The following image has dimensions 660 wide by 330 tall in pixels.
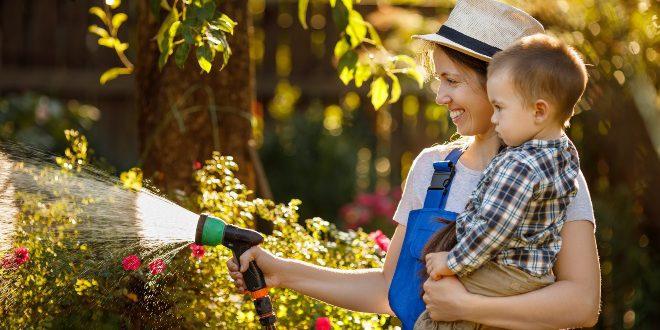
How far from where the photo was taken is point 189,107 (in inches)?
160

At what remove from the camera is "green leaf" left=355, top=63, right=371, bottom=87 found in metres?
3.67

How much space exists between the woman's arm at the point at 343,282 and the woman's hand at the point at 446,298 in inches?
13.3

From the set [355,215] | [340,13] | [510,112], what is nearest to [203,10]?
[340,13]

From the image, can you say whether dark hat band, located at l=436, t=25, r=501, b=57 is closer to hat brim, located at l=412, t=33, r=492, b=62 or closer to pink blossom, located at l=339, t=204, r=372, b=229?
hat brim, located at l=412, t=33, r=492, b=62

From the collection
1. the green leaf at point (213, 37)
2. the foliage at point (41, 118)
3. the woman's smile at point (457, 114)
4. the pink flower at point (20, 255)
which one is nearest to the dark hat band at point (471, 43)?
the woman's smile at point (457, 114)

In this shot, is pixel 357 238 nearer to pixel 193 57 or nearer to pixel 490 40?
pixel 193 57

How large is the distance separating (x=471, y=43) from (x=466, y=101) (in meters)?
0.14

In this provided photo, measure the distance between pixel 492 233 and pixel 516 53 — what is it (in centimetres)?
38

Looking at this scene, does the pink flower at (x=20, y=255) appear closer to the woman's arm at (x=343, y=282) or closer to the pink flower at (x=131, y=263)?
the pink flower at (x=131, y=263)

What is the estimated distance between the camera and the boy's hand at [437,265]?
2348 millimetres

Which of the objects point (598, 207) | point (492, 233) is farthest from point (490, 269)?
point (598, 207)

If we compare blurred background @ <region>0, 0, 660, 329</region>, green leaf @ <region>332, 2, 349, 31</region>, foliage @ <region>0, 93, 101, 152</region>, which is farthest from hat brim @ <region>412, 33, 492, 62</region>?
foliage @ <region>0, 93, 101, 152</region>

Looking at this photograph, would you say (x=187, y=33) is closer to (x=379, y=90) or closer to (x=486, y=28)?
(x=486, y=28)

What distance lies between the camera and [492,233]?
2.22m
